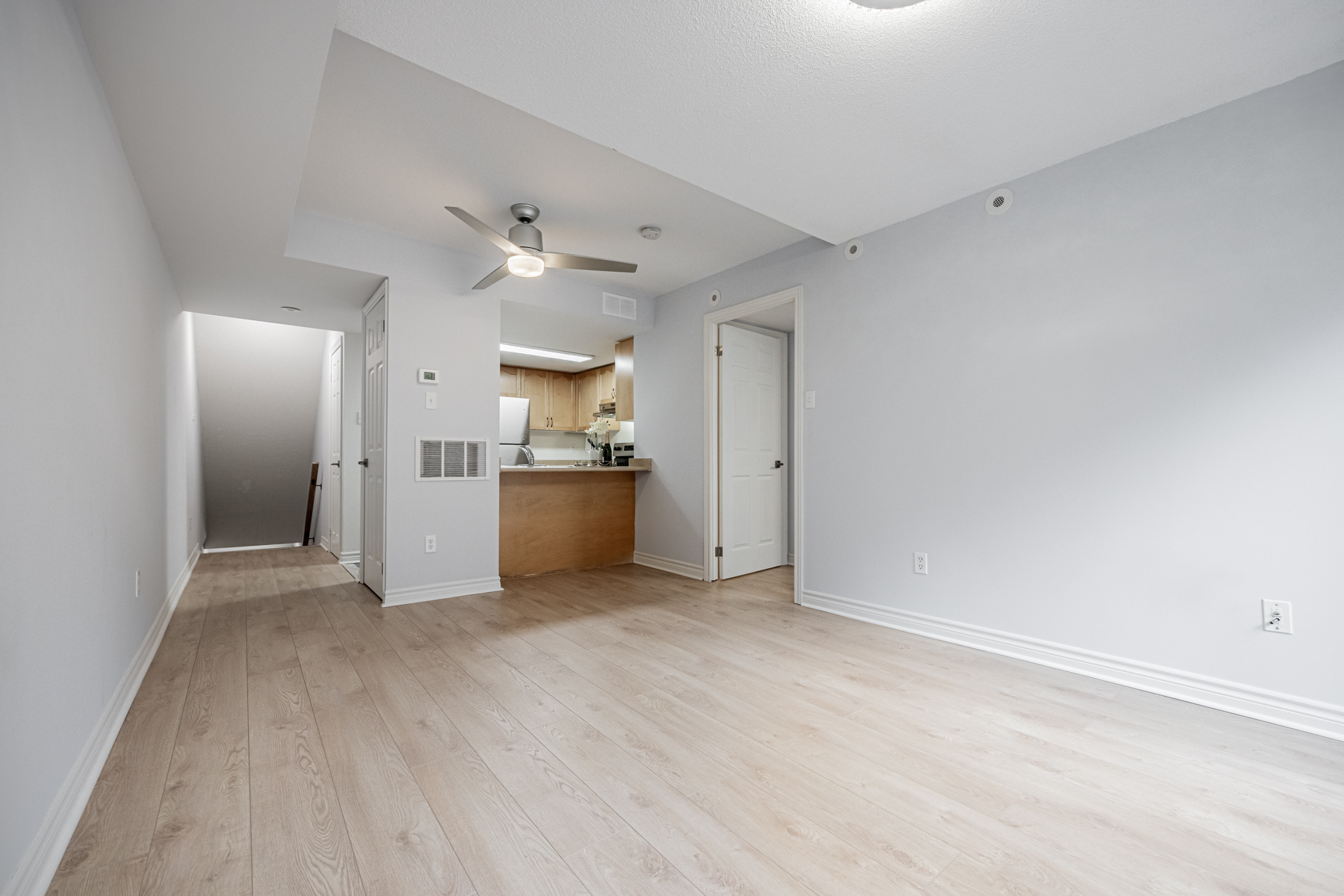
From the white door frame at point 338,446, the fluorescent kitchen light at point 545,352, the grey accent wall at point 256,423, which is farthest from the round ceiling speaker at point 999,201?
the grey accent wall at point 256,423

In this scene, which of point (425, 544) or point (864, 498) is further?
point (425, 544)

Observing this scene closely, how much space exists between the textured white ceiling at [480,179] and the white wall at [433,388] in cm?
16

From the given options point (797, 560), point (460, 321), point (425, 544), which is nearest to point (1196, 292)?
point (797, 560)

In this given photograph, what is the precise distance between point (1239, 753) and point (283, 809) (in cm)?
290

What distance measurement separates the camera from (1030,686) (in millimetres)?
2395

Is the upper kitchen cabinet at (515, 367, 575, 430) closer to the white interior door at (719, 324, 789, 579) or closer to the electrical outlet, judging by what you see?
the white interior door at (719, 324, 789, 579)

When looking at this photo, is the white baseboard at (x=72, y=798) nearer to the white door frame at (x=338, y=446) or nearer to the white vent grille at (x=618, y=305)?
the white door frame at (x=338, y=446)

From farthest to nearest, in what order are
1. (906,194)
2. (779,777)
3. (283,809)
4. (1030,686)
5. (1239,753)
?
(906,194), (1030,686), (1239,753), (779,777), (283,809)

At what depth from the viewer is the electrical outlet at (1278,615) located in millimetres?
2061

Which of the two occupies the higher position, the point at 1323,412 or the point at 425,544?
the point at 1323,412

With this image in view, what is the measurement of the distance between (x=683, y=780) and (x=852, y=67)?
238 centimetres

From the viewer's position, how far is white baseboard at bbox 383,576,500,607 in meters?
3.74

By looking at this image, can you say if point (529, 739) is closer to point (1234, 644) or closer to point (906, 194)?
point (1234, 644)

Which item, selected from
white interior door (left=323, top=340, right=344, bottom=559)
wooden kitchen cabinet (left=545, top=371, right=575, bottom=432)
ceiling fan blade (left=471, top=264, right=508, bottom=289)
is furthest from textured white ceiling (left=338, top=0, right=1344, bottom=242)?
wooden kitchen cabinet (left=545, top=371, right=575, bottom=432)
